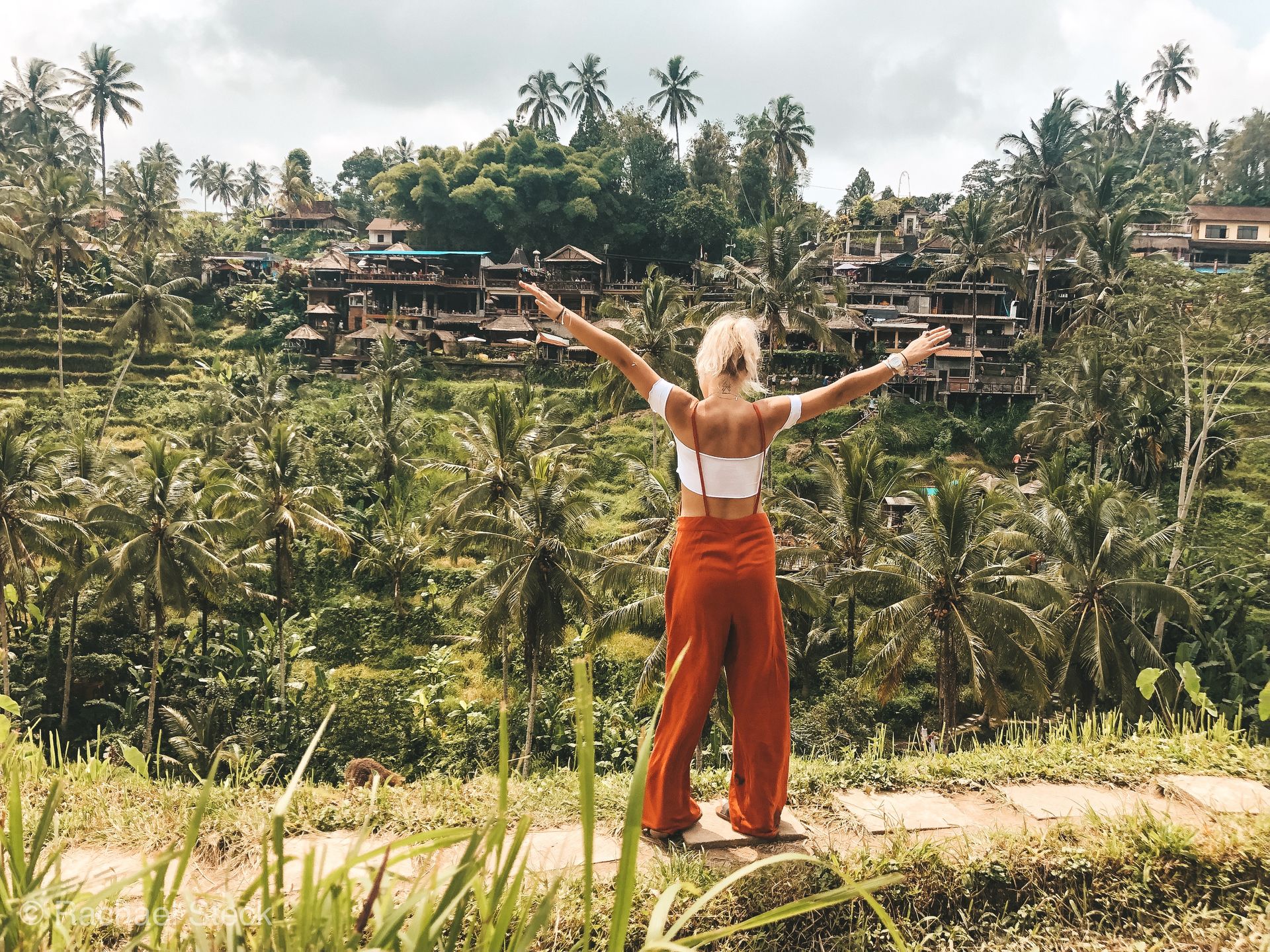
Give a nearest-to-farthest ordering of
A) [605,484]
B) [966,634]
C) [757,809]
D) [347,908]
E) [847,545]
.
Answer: [347,908] < [757,809] < [966,634] < [847,545] < [605,484]

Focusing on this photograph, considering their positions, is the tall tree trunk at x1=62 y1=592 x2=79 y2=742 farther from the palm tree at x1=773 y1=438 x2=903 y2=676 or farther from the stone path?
the stone path

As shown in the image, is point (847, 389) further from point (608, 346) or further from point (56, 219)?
point (56, 219)

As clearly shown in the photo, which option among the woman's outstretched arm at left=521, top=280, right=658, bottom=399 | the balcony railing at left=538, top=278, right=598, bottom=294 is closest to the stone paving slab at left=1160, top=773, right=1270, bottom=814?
the woman's outstretched arm at left=521, top=280, right=658, bottom=399

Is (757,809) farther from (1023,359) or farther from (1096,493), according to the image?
(1023,359)

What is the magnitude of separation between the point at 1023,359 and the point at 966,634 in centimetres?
2359

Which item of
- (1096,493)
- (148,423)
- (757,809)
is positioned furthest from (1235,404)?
(148,423)

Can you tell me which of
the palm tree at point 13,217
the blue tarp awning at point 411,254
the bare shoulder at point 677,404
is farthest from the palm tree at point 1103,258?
the palm tree at point 13,217

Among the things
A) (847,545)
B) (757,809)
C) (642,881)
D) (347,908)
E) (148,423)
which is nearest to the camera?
(347,908)

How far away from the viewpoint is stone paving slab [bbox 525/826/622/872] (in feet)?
8.77

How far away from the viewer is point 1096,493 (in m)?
14.2

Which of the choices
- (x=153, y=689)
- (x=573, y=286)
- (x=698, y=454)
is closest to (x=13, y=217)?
(x=573, y=286)

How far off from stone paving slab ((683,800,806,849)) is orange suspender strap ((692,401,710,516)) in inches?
45.9

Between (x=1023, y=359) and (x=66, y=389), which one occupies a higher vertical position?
(x=1023, y=359)

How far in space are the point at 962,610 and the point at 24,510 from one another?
17354 millimetres
